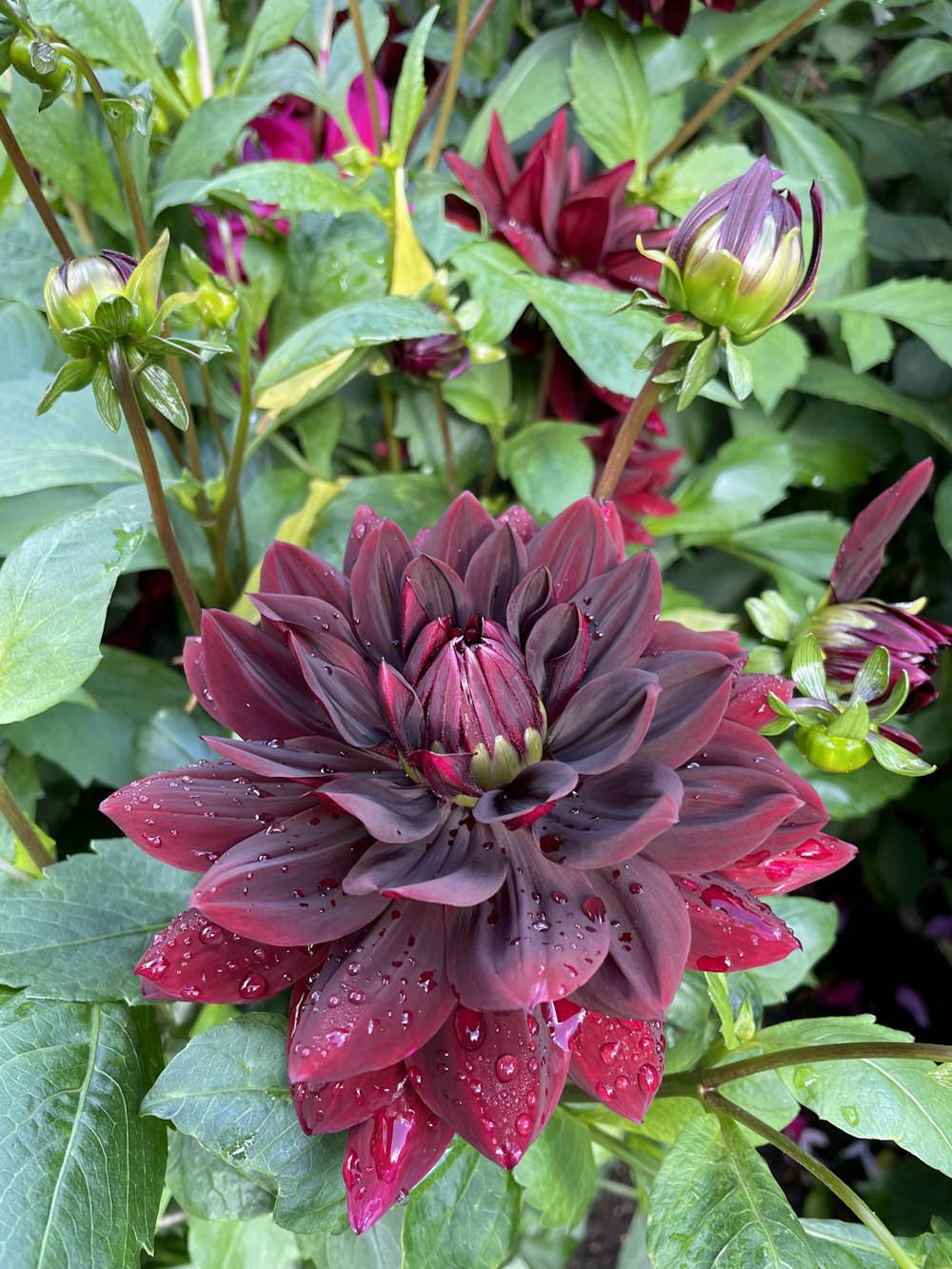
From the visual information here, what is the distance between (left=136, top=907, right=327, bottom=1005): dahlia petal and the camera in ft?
0.87

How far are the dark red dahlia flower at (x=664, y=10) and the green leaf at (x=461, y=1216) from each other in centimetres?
59

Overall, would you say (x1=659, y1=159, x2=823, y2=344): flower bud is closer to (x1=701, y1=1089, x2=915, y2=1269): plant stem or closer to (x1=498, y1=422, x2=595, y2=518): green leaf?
(x1=498, y1=422, x2=595, y2=518): green leaf

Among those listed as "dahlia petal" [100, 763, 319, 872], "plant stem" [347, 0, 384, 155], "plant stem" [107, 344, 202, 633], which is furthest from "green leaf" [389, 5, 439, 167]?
"dahlia petal" [100, 763, 319, 872]

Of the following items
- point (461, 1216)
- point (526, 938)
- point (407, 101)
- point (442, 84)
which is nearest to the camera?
point (526, 938)

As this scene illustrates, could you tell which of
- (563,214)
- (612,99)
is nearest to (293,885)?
(563,214)

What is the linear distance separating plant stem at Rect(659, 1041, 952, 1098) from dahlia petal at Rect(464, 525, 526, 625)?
18cm

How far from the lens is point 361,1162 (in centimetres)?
26

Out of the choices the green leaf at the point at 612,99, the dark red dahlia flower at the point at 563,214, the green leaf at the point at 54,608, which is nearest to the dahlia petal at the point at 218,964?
the green leaf at the point at 54,608

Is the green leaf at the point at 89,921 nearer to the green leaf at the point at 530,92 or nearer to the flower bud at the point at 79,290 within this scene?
the flower bud at the point at 79,290

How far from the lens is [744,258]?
0.30 m

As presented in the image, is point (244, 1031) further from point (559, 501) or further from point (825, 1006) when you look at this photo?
point (825, 1006)

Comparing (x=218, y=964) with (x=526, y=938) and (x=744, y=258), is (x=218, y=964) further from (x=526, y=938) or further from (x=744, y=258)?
(x=744, y=258)

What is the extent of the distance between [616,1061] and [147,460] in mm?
242

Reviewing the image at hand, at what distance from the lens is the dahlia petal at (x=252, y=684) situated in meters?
0.29
